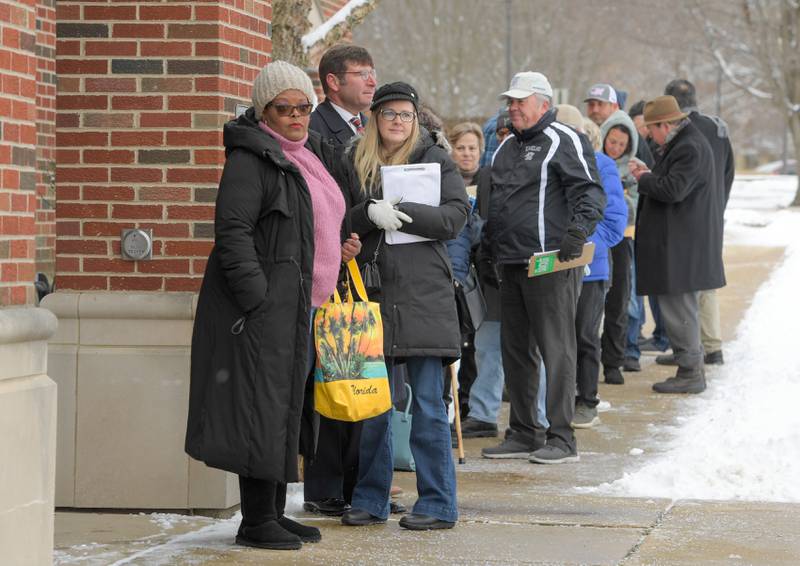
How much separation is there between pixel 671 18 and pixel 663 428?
33.3 metres

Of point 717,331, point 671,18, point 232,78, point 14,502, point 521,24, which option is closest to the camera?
point 14,502

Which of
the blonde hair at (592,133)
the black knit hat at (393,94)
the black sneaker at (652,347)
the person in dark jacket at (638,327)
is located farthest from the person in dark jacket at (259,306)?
the black sneaker at (652,347)

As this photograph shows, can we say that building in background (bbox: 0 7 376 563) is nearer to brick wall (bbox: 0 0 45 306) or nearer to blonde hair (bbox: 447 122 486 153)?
brick wall (bbox: 0 0 45 306)

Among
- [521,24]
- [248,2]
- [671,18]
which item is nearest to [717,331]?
[248,2]

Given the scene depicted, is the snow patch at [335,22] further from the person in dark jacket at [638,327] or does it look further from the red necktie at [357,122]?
the red necktie at [357,122]

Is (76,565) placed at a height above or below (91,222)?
below

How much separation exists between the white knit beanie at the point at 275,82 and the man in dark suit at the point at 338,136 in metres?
0.90

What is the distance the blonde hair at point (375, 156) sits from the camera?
5.92 m

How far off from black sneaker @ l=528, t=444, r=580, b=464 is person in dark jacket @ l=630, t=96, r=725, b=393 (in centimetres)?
256

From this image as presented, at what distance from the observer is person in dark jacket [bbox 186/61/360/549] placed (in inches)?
206

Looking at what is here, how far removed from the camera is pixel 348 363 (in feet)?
18.4

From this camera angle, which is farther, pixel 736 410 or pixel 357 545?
pixel 736 410

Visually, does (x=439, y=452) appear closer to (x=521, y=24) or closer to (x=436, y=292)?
(x=436, y=292)

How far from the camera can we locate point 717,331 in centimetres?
1145
